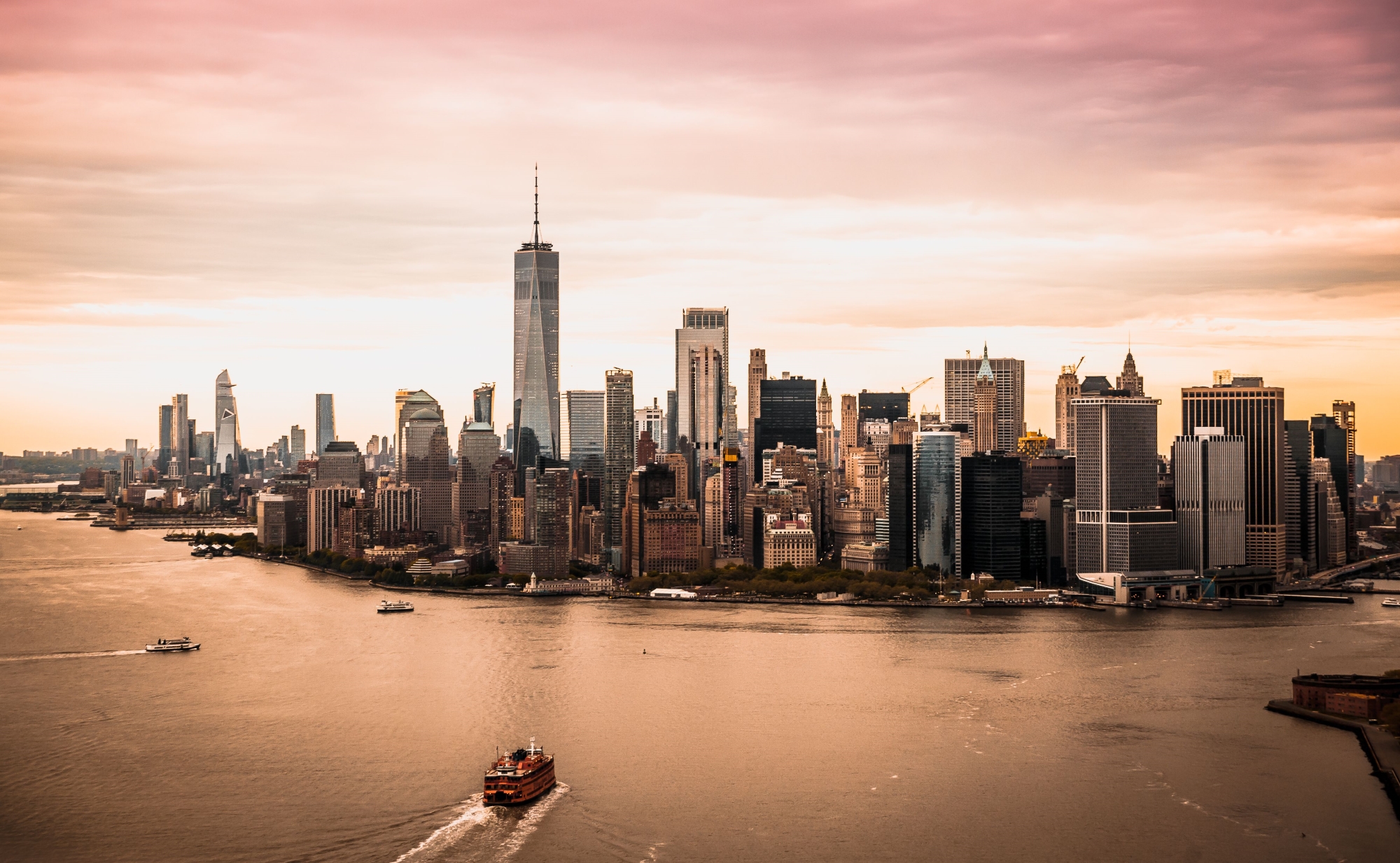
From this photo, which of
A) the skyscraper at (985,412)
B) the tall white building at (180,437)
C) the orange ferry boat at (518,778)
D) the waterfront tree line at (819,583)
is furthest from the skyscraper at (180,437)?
the orange ferry boat at (518,778)

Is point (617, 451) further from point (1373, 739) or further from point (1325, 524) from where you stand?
point (1373, 739)

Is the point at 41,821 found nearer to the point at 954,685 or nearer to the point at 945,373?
the point at 954,685

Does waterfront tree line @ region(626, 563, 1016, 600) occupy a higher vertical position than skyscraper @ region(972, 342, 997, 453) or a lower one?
lower

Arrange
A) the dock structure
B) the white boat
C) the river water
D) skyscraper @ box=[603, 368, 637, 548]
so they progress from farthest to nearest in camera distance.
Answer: skyscraper @ box=[603, 368, 637, 548] → the white boat → the dock structure → the river water

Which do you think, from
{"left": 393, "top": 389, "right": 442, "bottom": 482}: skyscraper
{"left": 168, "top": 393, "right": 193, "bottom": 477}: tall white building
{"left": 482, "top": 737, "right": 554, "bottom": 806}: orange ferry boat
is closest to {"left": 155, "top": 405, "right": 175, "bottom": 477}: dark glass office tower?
{"left": 168, "top": 393, "right": 193, "bottom": 477}: tall white building

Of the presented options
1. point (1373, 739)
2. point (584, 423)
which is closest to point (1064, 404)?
point (584, 423)

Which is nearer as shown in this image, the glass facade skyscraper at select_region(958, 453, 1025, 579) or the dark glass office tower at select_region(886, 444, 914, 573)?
the glass facade skyscraper at select_region(958, 453, 1025, 579)

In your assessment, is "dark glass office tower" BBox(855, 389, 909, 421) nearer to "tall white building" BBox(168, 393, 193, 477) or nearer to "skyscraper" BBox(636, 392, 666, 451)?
"skyscraper" BBox(636, 392, 666, 451)
